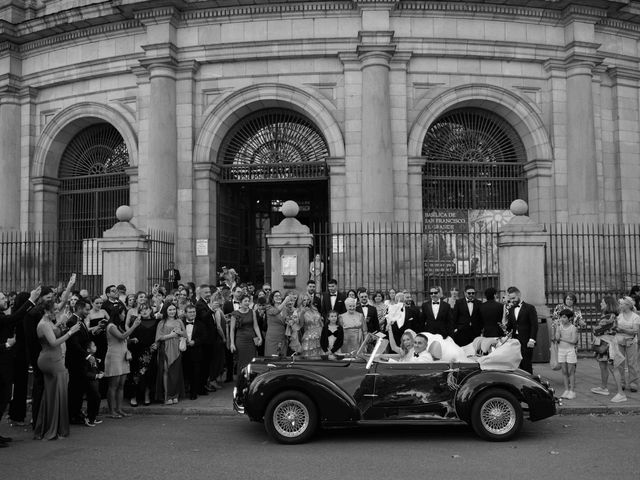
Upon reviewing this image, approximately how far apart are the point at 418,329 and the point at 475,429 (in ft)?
14.8

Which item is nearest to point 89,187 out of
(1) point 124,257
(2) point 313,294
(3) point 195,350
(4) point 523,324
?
(1) point 124,257

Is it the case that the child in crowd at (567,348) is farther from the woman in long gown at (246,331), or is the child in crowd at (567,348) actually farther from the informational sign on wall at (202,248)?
the informational sign on wall at (202,248)

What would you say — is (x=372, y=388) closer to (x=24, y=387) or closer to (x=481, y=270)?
(x=24, y=387)

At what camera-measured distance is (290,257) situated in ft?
45.9

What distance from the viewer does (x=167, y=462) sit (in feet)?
21.6

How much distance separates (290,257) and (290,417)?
6.80m

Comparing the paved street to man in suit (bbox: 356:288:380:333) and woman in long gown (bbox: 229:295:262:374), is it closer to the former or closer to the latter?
woman in long gown (bbox: 229:295:262:374)

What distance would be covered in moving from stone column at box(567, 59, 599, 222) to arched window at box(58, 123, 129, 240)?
→ 1376 centimetres

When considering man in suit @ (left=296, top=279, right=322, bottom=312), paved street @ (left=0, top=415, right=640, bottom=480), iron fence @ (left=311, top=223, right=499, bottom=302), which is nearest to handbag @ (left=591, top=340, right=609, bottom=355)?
paved street @ (left=0, top=415, right=640, bottom=480)

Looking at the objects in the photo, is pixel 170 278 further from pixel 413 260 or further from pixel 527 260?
pixel 527 260

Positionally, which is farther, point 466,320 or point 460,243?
point 460,243

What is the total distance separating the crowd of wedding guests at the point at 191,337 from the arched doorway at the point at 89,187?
375 inches

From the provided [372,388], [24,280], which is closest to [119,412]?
[372,388]

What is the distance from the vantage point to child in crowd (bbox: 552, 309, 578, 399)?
992cm
